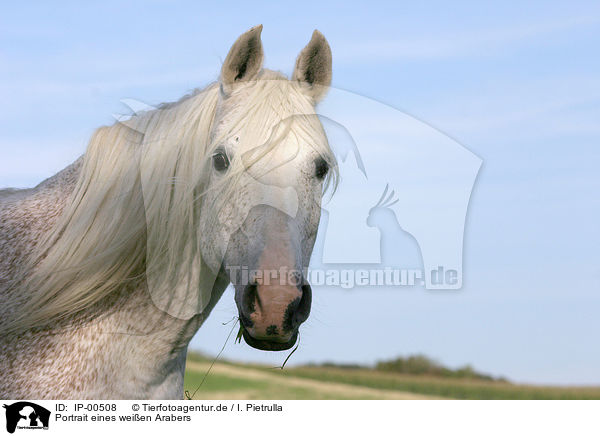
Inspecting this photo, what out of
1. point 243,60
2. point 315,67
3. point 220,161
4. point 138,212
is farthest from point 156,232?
point 315,67

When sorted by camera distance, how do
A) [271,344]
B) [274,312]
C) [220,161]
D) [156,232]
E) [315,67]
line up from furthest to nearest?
[315,67], [156,232], [220,161], [271,344], [274,312]

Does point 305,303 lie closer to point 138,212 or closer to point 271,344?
point 271,344

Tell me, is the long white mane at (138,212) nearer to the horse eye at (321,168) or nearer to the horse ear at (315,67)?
the horse eye at (321,168)

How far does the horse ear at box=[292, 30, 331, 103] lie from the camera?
383cm

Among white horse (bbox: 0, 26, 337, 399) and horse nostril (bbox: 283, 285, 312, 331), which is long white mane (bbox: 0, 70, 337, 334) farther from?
horse nostril (bbox: 283, 285, 312, 331)

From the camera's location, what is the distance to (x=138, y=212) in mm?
3744

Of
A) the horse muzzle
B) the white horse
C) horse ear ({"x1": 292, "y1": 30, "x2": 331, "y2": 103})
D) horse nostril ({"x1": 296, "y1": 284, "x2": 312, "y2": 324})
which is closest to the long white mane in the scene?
the white horse

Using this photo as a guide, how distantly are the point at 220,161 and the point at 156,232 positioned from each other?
0.64 meters

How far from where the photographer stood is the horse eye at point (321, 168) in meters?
3.53

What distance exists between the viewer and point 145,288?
3750 millimetres
